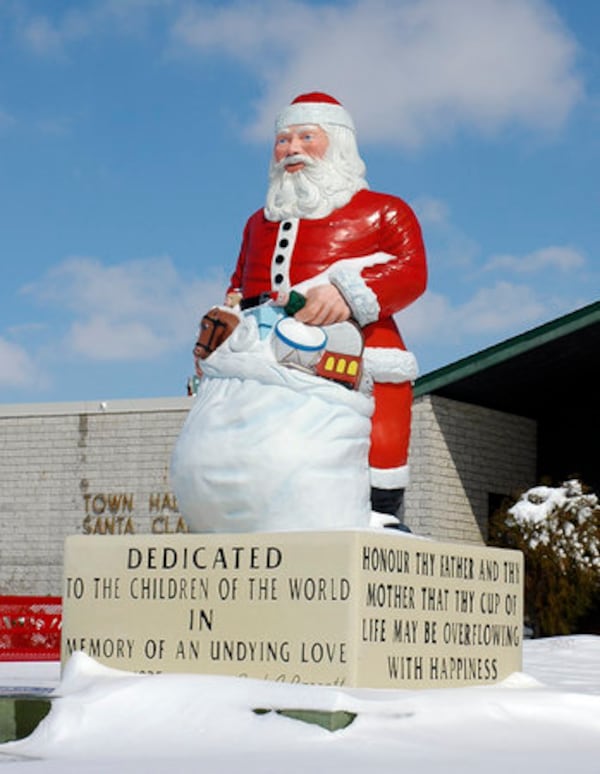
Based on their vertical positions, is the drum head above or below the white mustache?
below

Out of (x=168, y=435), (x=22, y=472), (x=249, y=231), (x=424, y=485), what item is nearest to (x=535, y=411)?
(x=424, y=485)

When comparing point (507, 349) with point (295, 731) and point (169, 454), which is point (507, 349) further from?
point (295, 731)

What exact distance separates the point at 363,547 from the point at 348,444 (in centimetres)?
76

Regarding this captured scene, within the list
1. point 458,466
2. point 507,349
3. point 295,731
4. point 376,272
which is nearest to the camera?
point 295,731

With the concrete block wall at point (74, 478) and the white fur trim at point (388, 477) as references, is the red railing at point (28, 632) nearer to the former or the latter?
the concrete block wall at point (74, 478)

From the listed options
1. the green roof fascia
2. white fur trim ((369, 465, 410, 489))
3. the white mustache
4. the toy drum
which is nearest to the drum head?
the toy drum

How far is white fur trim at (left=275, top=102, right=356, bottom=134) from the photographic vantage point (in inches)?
346

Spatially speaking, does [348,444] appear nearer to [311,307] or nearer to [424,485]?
[311,307]

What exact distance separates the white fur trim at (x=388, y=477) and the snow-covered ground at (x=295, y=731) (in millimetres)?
1516

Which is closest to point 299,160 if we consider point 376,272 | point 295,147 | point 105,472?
point 295,147

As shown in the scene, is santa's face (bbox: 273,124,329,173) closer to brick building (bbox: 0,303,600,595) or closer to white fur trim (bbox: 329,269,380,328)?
white fur trim (bbox: 329,269,380,328)

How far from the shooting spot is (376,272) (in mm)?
8445

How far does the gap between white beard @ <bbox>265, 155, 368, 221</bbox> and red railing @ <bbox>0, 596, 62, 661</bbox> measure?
859cm

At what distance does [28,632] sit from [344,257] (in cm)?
985
